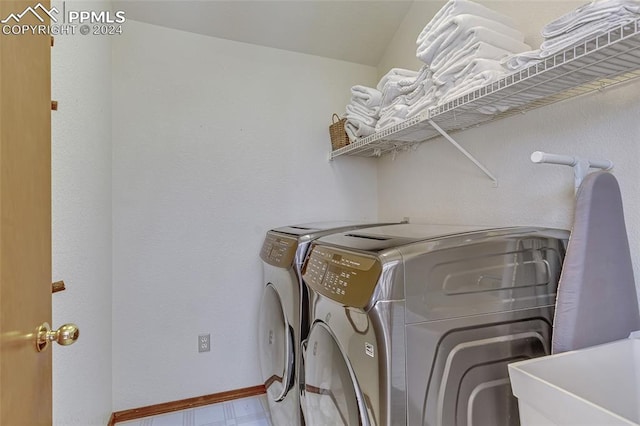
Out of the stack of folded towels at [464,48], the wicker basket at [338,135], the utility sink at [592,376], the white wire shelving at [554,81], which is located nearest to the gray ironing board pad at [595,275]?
the utility sink at [592,376]

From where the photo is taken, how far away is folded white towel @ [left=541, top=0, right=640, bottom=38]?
72cm

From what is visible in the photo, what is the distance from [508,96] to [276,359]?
4.90 ft

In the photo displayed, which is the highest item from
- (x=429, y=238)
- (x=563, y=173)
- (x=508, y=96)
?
(x=508, y=96)

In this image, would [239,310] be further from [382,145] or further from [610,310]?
[610,310]

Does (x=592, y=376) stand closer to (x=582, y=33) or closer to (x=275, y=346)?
(x=582, y=33)

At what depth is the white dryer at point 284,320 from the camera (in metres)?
1.39

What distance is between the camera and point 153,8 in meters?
1.88

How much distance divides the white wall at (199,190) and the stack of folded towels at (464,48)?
1.14m

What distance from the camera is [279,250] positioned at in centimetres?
164

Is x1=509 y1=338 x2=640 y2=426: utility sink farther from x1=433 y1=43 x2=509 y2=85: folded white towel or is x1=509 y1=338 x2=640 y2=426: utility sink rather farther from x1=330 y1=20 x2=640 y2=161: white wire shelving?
x1=433 y1=43 x2=509 y2=85: folded white towel

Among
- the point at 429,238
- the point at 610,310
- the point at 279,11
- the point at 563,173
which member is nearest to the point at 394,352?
the point at 429,238

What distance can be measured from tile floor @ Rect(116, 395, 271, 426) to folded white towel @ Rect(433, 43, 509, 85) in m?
1.98

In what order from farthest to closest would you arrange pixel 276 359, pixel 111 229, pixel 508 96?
pixel 111 229 → pixel 276 359 → pixel 508 96

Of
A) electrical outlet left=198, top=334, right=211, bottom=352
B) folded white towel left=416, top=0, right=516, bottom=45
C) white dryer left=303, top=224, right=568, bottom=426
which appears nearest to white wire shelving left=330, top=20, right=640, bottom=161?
folded white towel left=416, top=0, right=516, bottom=45
